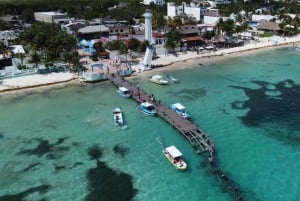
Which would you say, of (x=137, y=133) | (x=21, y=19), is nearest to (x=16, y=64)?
(x=137, y=133)

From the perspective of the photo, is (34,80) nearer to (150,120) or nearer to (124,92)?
(124,92)

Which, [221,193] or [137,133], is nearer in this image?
[221,193]

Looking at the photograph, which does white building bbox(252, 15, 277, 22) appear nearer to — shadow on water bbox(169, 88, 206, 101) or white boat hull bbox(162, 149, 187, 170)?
shadow on water bbox(169, 88, 206, 101)

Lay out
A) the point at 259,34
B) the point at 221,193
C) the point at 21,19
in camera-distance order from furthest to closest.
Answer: the point at 21,19 → the point at 259,34 → the point at 221,193

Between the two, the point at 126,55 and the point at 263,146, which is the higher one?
the point at 126,55

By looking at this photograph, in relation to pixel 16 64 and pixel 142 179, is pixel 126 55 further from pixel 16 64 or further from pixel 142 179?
pixel 142 179

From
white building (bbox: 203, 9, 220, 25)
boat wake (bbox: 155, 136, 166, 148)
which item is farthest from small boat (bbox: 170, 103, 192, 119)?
white building (bbox: 203, 9, 220, 25)

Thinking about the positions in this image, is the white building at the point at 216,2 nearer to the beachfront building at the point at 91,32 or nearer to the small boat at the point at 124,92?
the beachfront building at the point at 91,32
